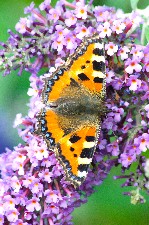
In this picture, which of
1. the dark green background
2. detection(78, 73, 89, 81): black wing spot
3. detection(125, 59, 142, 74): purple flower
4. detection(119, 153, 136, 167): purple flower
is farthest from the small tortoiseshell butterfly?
the dark green background

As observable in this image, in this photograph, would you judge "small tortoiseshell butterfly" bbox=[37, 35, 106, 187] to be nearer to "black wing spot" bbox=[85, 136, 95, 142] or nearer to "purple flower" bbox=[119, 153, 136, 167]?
"black wing spot" bbox=[85, 136, 95, 142]

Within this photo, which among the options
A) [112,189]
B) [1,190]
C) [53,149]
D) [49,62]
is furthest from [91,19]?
[112,189]

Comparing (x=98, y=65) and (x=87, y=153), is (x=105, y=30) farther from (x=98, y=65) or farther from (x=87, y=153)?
(x=87, y=153)

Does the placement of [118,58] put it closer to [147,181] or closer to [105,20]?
[105,20]

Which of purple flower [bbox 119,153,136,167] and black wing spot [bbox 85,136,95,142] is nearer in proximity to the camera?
black wing spot [bbox 85,136,95,142]

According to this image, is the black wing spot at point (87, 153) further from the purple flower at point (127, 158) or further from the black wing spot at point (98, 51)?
the black wing spot at point (98, 51)
